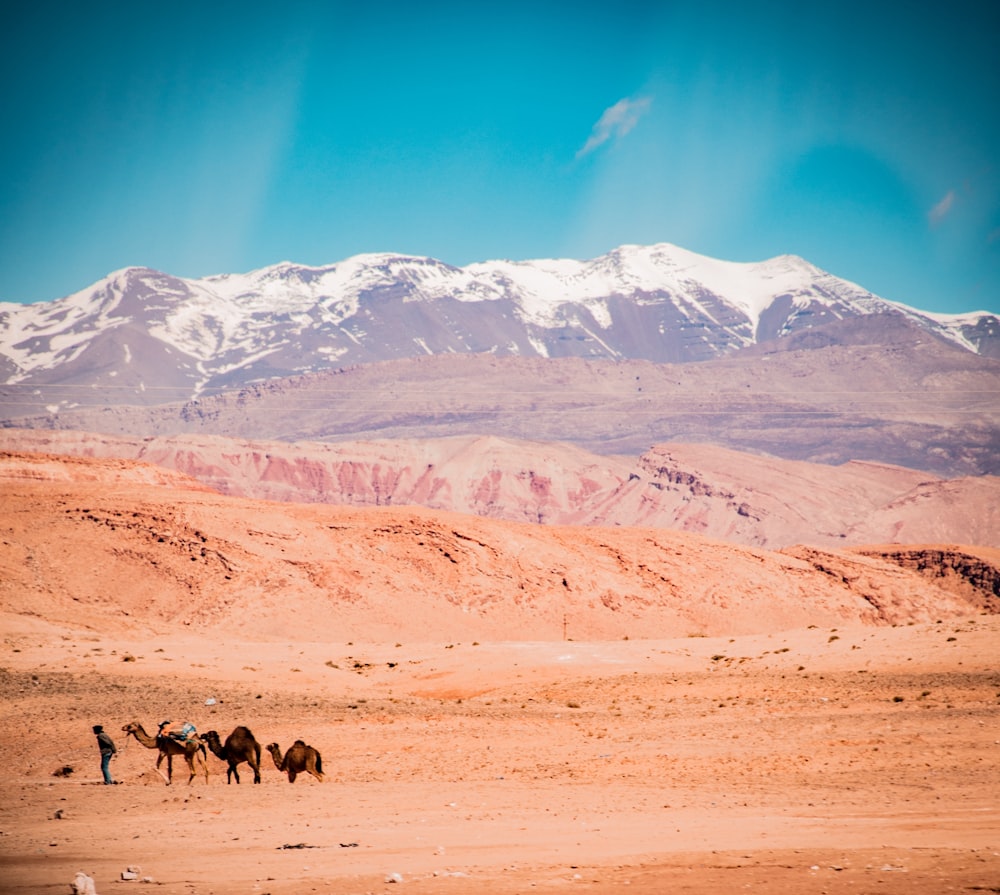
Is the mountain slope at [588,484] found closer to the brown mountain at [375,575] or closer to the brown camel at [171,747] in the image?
the brown mountain at [375,575]

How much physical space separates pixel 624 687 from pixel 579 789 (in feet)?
40.8

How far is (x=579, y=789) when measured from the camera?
18.3 metres

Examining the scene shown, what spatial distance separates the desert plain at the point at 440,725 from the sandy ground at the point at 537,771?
0.28 ft

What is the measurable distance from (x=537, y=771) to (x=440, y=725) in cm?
561

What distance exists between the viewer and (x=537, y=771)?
65.8 feet

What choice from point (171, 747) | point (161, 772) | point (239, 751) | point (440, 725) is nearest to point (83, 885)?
point (171, 747)

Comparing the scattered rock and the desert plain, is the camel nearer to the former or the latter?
the desert plain

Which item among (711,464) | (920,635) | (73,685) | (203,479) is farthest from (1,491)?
(711,464)

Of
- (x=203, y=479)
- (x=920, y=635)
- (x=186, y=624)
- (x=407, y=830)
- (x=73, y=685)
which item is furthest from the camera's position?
(x=203, y=479)

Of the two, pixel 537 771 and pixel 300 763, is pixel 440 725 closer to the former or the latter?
pixel 537 771

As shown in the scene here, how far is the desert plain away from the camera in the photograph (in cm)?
1275

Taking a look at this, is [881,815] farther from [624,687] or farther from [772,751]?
[624,687]

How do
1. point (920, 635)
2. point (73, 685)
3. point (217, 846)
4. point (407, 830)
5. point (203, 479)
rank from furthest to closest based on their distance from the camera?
point (203, 479) < point (920, 635) < point (73, 685) < point (407, 830) < point (217, 846)

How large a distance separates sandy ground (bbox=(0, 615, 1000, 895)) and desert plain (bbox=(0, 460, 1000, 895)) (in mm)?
85
